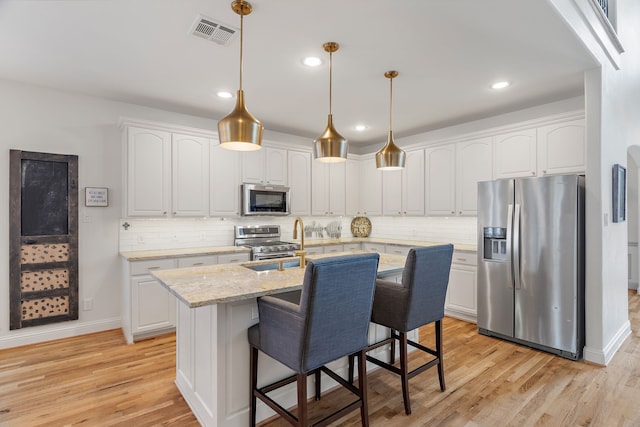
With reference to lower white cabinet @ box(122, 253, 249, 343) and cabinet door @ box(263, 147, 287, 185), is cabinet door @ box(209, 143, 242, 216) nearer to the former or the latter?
cabinet door @ box(263, 147, 287, 185)

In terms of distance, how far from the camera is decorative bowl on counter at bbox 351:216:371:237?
6.07 meters

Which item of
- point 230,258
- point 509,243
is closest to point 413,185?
point 509,243

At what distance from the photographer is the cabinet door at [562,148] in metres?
3.49

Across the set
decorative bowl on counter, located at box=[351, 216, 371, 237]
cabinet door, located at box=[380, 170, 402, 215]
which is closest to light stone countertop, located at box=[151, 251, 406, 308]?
cabinet door, located at box=[380, 170, 402, 215]

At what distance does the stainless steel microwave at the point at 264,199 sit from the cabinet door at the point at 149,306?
4.70 ft

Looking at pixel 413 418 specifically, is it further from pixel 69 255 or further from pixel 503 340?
pixel 69 255

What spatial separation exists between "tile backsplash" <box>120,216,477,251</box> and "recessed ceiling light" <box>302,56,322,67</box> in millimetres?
2573

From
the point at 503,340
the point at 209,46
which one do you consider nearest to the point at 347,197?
the point at 503,340

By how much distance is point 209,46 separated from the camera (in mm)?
2625

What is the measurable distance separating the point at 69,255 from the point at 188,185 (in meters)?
1.45

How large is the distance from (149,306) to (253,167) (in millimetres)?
2162

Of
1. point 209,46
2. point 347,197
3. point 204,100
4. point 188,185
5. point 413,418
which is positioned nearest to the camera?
point 413,418

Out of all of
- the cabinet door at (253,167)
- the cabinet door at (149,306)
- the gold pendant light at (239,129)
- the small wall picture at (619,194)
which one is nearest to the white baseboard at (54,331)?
the cabinet door at (149,306)

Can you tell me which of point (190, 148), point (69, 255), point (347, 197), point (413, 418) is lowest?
point (413, 418)
